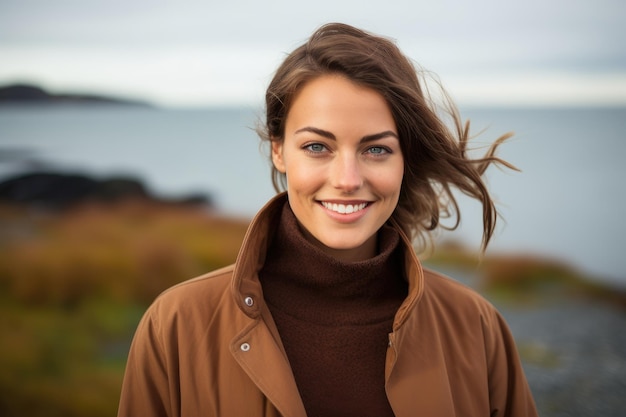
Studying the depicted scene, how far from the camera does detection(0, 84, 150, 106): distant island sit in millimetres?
4629

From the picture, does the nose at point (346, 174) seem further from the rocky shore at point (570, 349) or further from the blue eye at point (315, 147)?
the rocky shore at point (570, 349)

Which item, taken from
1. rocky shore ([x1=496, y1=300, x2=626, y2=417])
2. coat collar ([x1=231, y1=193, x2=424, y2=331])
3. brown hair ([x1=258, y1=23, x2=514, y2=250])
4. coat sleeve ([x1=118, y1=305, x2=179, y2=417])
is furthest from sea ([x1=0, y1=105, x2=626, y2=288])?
coat sleeve ([x1=118, y1=305, x2=179, y2=417])

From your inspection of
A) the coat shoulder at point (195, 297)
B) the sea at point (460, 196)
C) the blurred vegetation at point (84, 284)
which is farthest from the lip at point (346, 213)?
the blurred vegetation at point (84, 284)

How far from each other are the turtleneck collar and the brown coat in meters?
0.07

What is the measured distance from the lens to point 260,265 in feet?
5.75

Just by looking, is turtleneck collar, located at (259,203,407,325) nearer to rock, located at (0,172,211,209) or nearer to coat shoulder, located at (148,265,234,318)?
coat shoulder, located at (148,265,234,318)

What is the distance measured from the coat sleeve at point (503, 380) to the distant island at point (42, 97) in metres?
3.89

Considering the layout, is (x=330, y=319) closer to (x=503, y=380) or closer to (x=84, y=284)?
(x=503, y=380)

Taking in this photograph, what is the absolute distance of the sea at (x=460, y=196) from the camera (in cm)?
485

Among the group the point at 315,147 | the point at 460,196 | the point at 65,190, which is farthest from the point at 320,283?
the point at 65,190

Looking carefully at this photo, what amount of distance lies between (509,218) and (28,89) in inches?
170

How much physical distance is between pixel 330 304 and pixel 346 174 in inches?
15.8

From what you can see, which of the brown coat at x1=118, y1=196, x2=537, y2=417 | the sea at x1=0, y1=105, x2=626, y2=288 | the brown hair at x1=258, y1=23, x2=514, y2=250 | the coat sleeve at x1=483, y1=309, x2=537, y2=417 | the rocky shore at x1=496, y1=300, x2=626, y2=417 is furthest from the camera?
the sea at x1=0, y1=105, x2=626, y2=288

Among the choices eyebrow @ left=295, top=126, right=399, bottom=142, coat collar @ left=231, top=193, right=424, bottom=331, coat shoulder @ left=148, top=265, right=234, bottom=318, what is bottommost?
coat shoulder @ left=148, top=265, right=234, bottom=318
